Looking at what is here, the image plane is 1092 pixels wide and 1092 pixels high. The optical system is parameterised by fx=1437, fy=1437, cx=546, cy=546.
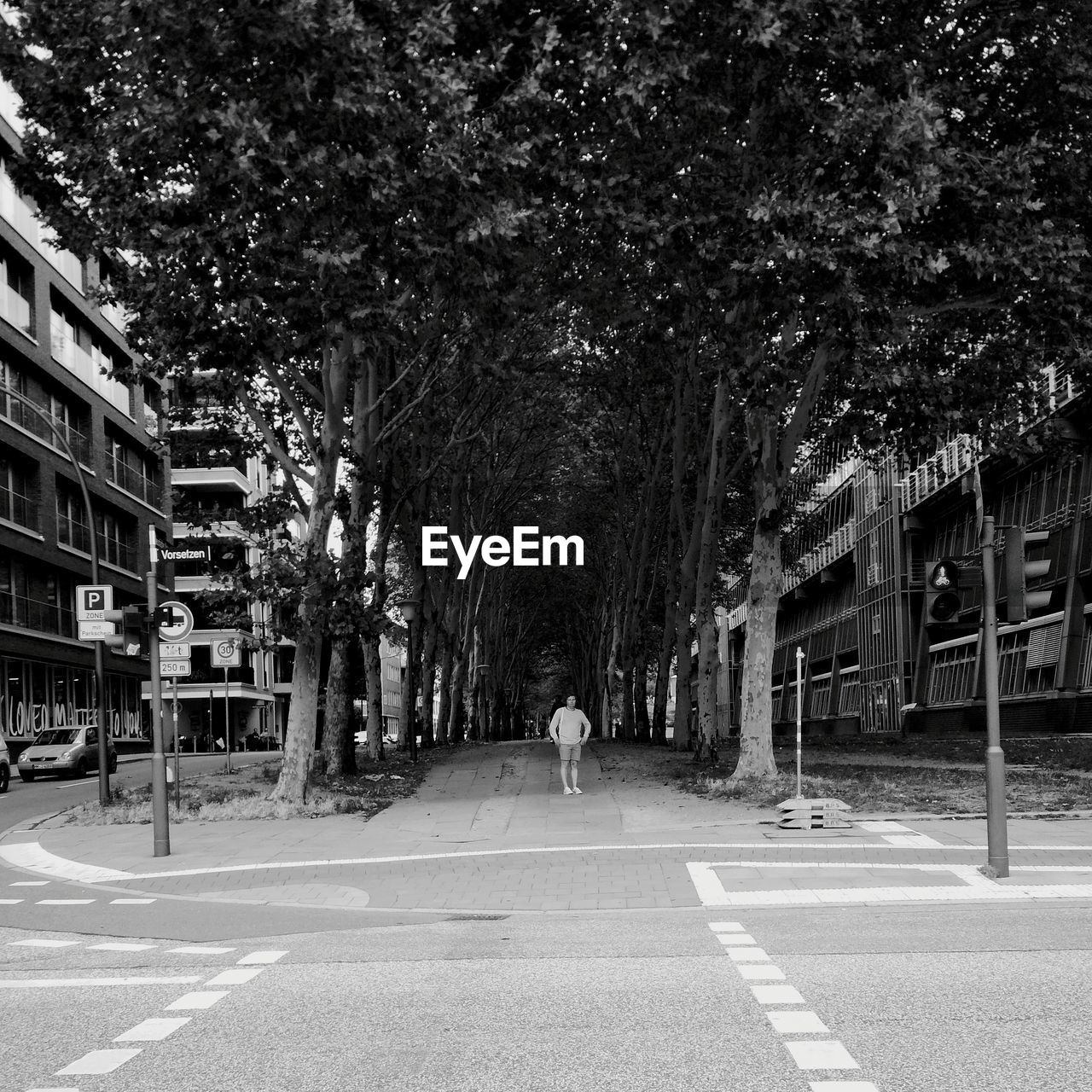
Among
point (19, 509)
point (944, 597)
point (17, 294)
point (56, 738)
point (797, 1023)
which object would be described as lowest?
point (56, 738)

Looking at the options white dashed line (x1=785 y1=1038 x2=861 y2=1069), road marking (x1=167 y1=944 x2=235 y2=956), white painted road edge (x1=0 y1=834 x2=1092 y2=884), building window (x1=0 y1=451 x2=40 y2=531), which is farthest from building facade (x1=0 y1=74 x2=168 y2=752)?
white dashed line (x1=785 y1=1038 x2=861 y2=1069)

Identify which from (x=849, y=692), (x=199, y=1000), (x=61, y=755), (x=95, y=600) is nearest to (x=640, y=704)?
(x=61, y=755)

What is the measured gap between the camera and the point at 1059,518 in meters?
36.8

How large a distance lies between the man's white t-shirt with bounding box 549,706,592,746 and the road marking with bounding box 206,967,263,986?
13.8 metres

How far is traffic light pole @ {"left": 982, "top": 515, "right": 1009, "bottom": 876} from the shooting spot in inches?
494

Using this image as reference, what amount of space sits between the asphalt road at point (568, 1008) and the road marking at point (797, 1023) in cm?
4

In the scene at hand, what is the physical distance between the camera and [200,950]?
9.75 metres

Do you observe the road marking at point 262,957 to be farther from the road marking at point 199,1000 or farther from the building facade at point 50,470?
the building facade at point 50,470

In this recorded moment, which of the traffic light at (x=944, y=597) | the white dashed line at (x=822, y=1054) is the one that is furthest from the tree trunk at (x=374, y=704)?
the white dashed line at (x=822, y=1054)

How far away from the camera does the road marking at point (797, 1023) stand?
6.52 m

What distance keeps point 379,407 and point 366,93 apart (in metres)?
11.9

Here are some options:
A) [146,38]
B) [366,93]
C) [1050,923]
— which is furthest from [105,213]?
[1050,923]

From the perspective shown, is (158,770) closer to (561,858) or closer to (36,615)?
(561,858)

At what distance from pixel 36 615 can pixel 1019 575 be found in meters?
41.8
